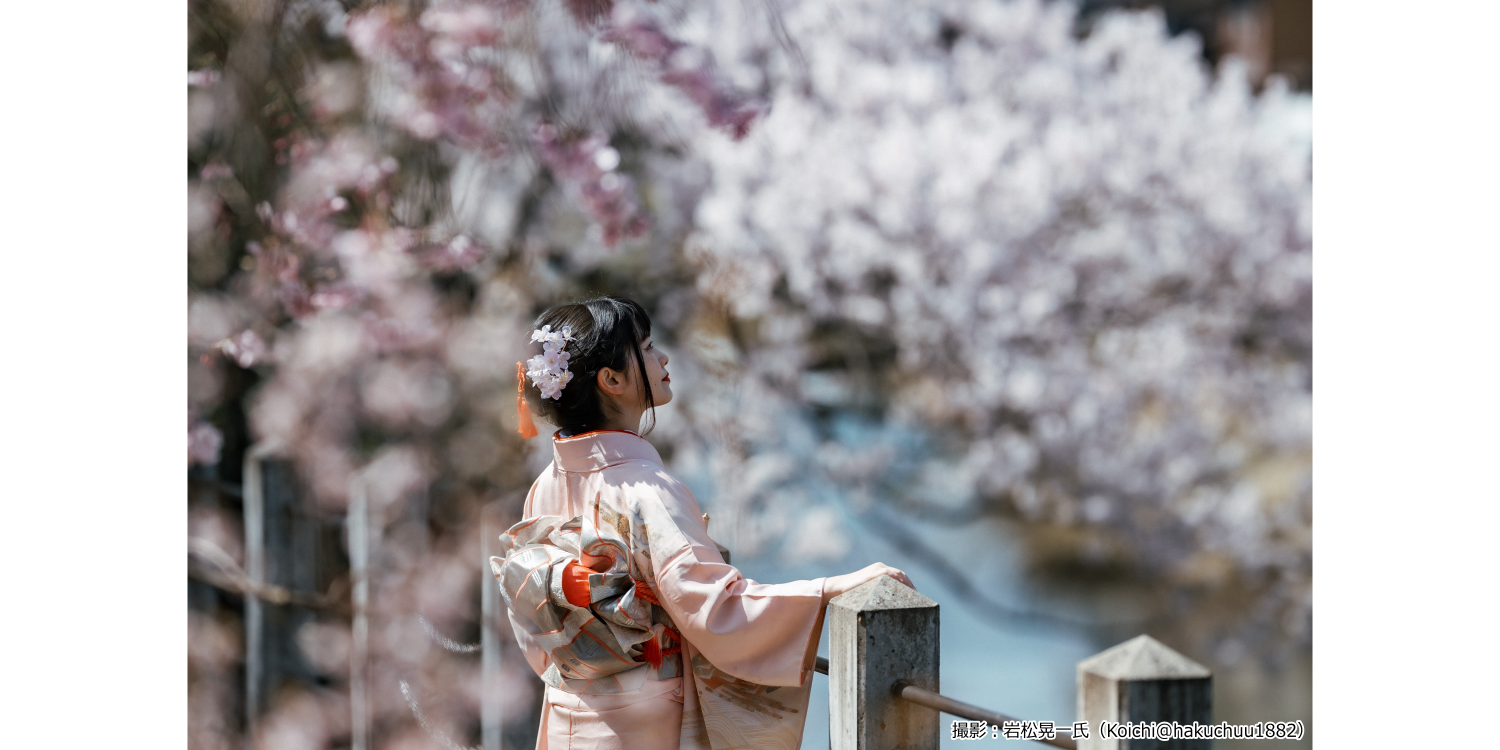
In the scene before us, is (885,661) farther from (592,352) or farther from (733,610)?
(592,352)

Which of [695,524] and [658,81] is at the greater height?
[658,81]

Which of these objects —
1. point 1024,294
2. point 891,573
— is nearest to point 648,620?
point 891,573

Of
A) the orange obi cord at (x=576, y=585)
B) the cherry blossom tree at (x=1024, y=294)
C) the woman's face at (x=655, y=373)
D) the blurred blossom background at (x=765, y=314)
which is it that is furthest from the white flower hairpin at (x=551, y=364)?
the cherry blossom tree at (x=1024, y=294)

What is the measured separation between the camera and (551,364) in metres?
1.42

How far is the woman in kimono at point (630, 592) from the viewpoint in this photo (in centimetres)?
128

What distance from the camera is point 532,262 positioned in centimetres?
268

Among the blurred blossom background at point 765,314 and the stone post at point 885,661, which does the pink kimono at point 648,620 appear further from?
the blurred blossom background at point 765,314

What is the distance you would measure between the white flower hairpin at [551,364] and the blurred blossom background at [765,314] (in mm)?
1211

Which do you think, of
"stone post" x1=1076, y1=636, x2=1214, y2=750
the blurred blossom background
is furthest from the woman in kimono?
the blurred blossom background

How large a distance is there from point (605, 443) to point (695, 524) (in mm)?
185

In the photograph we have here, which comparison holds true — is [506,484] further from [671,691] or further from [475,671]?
[671,691]

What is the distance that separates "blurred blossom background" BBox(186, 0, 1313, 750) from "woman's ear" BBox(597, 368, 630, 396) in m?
1.24

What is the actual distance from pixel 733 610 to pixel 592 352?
412 millimetres

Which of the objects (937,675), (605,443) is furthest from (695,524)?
(937,675)
